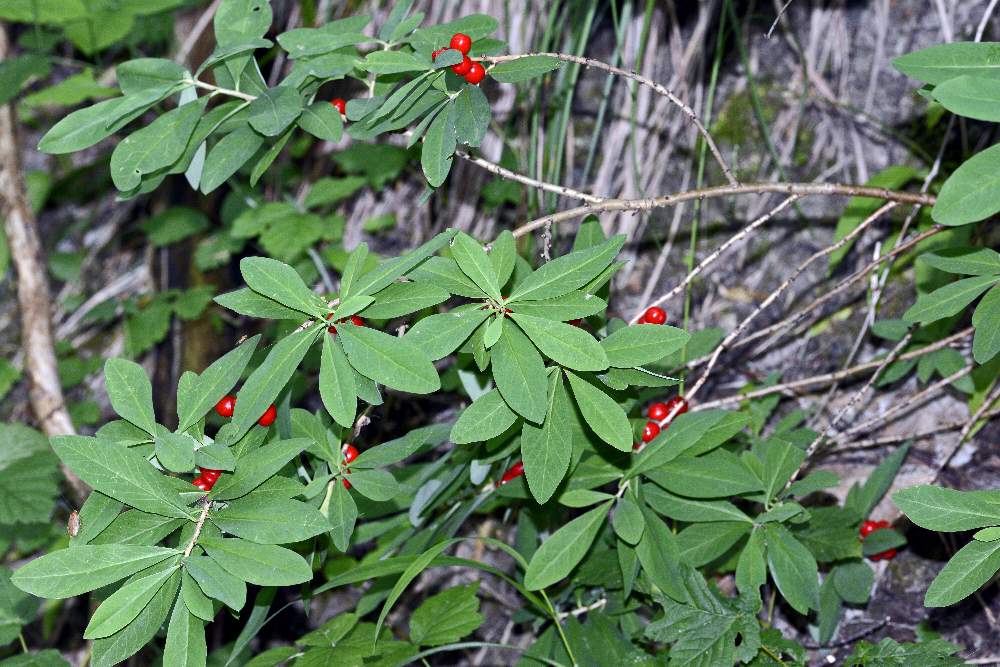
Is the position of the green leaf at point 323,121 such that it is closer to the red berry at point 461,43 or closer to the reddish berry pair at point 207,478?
the red berry at point 461,43

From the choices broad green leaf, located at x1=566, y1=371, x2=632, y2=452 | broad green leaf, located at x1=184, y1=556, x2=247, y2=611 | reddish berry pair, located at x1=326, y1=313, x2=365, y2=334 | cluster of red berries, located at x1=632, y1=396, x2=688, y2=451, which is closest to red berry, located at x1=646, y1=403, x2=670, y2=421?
cluster of red berries, located at x1=632, y1=396, x2=688, y2=451

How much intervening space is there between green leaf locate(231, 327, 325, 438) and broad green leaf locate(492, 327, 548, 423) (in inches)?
10.7

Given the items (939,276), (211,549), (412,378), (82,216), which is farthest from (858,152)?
(82,216)

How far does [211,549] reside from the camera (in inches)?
49.3

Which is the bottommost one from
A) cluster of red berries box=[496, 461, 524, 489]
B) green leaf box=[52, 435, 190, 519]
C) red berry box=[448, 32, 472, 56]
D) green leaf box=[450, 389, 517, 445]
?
cluster of red berries box=[496, 461, 524, 489]

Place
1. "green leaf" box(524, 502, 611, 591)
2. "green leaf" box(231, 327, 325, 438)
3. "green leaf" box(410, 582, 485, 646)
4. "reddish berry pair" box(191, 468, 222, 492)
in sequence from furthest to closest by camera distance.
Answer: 1. "green leaf" box(410, 582, 485, 646)
2. "green leaf" box(524, 502, 611, 591)
3. "reddish berry pair" box(191, 468, 222, 492)
4. "green leaf" box(231, 327, 325, 438)

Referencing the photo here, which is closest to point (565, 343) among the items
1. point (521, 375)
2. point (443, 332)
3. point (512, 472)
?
point (521, 375)

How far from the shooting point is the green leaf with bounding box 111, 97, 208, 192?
1.45 meters

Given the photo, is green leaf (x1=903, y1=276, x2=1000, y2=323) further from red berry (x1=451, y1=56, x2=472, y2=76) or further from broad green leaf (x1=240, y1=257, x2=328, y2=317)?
broad green leaf (x1=240, y1=257, x2=328, y2=317)

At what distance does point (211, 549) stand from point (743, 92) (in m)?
1.91

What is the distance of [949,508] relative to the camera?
1.31 m

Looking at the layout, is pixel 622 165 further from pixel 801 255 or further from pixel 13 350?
pixel 13 350

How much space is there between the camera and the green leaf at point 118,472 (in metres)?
1.24

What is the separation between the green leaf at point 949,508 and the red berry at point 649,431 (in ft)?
1.46
